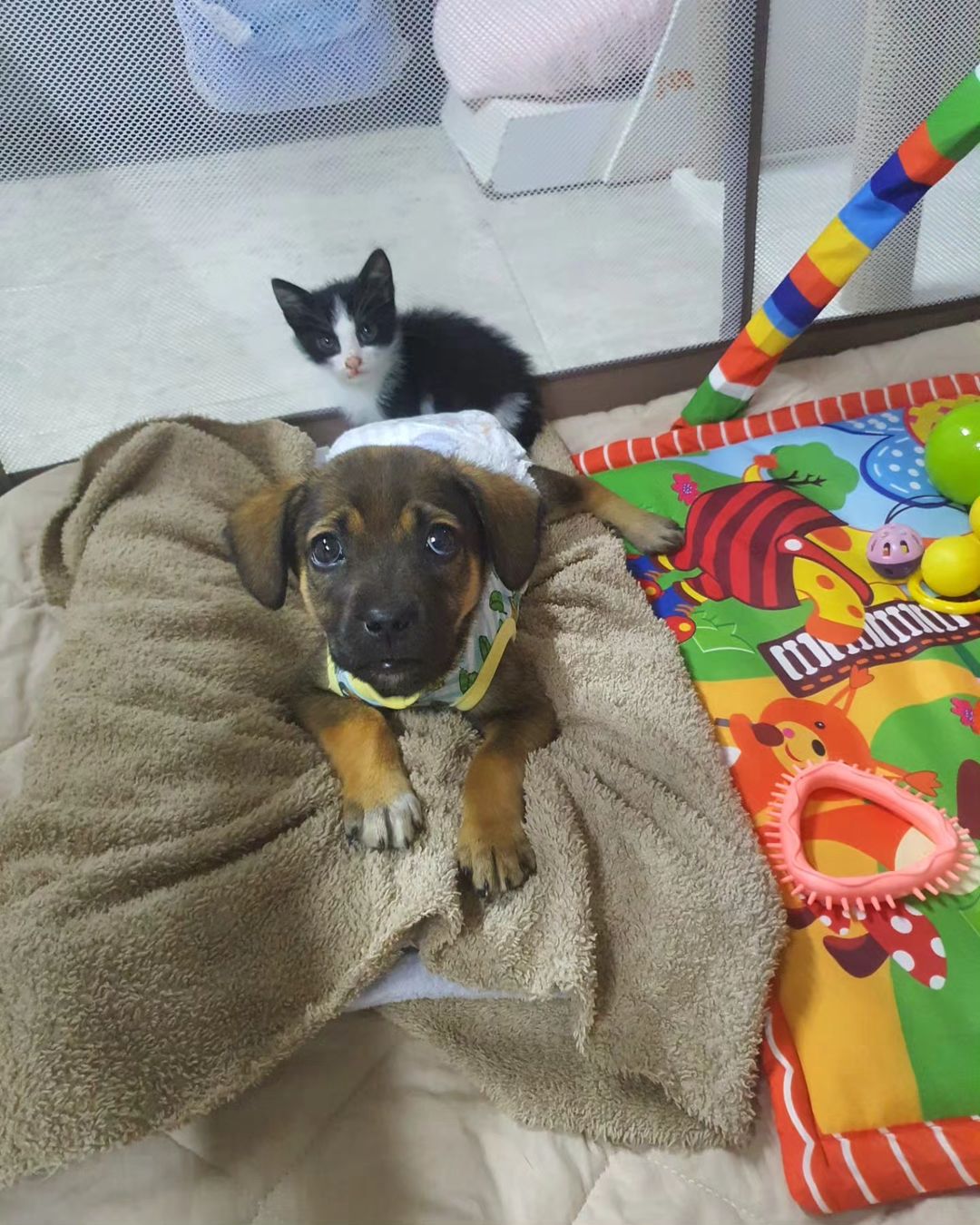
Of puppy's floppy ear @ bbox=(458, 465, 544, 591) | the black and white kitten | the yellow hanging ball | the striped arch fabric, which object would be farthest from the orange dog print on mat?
the black and white kitten

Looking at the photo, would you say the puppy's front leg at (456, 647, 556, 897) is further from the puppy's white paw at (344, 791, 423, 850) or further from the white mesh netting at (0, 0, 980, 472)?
the white mesh netting at (0, 0, 980, 472)

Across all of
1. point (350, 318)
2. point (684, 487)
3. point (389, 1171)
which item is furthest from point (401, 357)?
point (389, 1171)

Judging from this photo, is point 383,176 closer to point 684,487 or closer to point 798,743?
point 684,487

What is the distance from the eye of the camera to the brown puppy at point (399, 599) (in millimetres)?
1580

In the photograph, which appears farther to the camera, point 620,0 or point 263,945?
point 620,0

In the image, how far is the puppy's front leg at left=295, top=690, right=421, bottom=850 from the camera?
1.65 meters

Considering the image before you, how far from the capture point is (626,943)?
5.06 ft

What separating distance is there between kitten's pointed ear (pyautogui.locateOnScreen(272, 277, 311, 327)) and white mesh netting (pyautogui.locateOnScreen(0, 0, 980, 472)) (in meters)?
0.29

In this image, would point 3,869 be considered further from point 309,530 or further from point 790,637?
point 790,637

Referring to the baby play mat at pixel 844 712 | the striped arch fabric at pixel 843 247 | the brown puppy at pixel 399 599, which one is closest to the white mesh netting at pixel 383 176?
the striped arch fabric at pixel 843 247

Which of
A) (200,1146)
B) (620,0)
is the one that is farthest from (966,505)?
(200,1146)

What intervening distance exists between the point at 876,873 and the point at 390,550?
→ 0.98m

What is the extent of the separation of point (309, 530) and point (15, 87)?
140cm

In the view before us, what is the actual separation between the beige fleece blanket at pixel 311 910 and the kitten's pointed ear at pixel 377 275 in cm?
104
